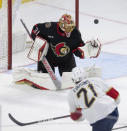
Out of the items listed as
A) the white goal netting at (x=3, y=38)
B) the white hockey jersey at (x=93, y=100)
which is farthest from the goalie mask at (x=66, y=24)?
the white hockey jersey at (x=93, y=100)

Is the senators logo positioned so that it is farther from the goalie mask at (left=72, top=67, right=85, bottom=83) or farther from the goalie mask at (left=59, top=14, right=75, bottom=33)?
the goalie mask at (left=72, top=67, right=85, bottom=83)

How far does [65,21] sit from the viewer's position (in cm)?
444

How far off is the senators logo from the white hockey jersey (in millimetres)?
1433

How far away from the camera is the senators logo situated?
4.54 meters

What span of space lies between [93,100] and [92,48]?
1.60 meters

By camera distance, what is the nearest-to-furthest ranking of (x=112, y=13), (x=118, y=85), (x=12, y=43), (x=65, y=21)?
(x=65, y=21) < (x=118, y=85) < (x=12, y=43) < (x=112, y=13)

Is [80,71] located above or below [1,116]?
above

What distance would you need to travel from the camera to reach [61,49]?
456cm

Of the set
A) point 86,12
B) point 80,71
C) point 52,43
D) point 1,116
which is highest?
point 80,71

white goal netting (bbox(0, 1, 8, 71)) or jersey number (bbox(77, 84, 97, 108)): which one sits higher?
jersey number (bbox(77, 84, 97, 108))

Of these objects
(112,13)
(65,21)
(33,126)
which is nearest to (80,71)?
(33,126)

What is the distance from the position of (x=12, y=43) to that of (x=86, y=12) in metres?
2.74

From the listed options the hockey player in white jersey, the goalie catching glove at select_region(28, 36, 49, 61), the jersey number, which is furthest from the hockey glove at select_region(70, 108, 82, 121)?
the goalie catching glove at select_region(28, 36, 49, 61)

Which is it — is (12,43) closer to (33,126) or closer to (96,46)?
(96,46)
